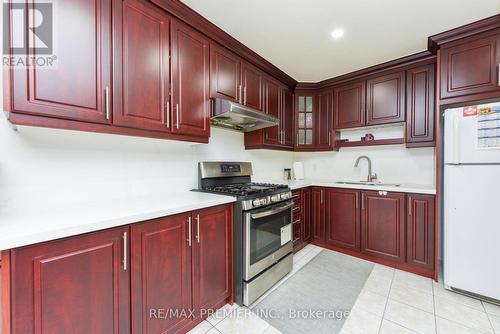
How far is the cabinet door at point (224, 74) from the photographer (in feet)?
6.15

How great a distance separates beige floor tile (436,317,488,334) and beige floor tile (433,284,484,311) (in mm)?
359

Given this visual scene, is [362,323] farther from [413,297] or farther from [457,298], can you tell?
[457,298]

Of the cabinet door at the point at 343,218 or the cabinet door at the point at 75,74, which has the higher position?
the cabinet door at the point at 75,74

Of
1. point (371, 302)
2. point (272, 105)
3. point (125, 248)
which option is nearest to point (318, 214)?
point (371, 302)

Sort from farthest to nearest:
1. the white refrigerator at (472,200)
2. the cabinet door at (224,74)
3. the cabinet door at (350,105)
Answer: the cabinet door at (350,105)
the cabinet door at (224,74)
the white refrigerator at (472,200)

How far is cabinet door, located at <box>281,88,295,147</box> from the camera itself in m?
2.95

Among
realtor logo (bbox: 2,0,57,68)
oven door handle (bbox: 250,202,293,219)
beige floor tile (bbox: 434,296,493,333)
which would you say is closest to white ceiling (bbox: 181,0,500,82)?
realtor logo (bbox: 2,0,57,68)

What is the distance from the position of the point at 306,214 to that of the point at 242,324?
1.66m

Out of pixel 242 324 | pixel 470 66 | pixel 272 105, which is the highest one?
pixel 470 66

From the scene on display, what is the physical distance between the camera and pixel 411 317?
1584mm

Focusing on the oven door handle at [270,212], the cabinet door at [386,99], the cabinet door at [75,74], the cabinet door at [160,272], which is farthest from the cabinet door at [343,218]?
the cabinet door at [75,74]

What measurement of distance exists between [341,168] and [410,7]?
2.07m

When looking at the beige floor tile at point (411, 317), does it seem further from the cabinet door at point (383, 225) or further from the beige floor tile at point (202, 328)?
the beige floor tile at point (202, 328)

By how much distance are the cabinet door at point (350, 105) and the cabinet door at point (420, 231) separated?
117 centimetres
